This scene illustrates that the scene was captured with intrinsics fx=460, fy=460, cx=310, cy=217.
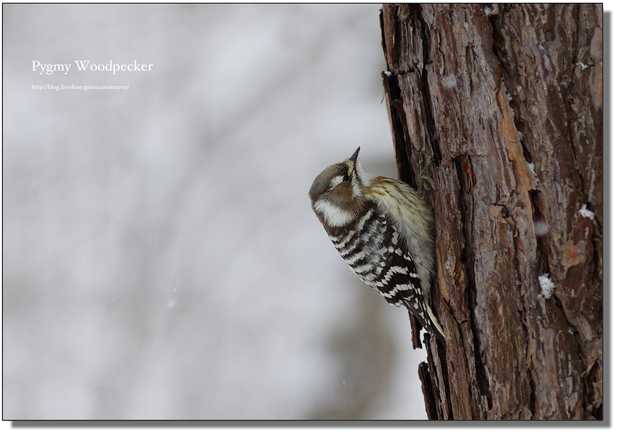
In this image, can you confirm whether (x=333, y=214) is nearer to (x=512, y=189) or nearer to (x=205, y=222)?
(x=512, y=189)

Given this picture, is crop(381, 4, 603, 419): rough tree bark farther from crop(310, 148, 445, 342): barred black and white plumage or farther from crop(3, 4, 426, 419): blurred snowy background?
crop(3, 4, 426, 419): blurred snowy background

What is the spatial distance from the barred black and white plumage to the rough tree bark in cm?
20

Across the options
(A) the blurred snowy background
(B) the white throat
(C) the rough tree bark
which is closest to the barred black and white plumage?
(B) the white throat

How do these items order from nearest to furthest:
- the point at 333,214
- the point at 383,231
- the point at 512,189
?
the point at 512,189
the point at 383,231
the point at 333,214

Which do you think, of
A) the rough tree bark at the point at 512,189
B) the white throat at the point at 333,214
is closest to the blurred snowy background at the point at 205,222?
the white throat at the point at 333,214

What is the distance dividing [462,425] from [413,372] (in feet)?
7.96

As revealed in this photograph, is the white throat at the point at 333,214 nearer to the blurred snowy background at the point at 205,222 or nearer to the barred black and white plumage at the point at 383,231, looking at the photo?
the barred black and white plumage at the point at 383,231

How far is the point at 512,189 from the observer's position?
5.58 feet

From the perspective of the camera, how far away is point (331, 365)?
473 cm

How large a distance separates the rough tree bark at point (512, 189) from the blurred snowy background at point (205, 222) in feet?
8.59

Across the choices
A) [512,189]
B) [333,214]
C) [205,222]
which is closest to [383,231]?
[333,214]

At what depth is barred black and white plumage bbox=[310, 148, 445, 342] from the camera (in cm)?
230

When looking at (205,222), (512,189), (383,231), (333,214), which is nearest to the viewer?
(512,189)

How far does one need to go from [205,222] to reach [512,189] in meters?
3.70
